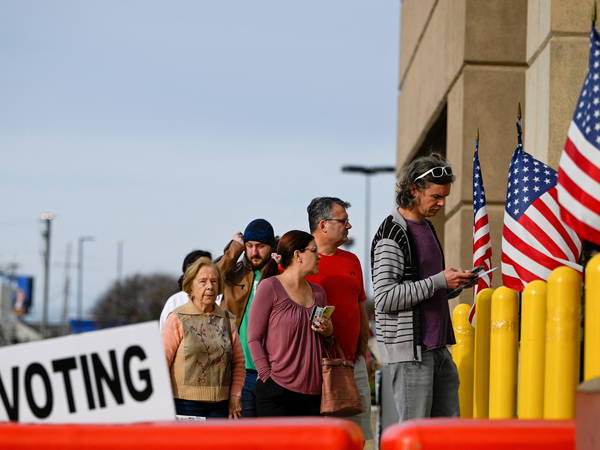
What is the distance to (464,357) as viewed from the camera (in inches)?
318

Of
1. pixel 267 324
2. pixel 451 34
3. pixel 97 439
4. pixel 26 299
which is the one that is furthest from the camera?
pixel 26 299

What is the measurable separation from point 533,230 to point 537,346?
166 cm

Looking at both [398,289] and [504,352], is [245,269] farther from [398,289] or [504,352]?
[504,352]

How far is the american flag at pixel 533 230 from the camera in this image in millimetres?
7543

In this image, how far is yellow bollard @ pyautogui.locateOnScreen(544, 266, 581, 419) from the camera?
18.8 ft

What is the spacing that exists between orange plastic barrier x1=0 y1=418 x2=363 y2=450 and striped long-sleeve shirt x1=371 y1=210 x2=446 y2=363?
6.03 feet

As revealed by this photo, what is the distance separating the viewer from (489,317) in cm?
731

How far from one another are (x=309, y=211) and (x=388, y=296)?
143 centimetres

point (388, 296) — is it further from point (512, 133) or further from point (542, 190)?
point (512, 133)

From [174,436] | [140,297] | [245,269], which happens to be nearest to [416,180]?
[245,269]

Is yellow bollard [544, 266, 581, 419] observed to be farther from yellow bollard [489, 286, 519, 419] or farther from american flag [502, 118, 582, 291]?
american flag [502, 118, 582, 291]

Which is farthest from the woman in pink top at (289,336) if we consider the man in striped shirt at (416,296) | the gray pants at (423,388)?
the gray pants at (423,388)

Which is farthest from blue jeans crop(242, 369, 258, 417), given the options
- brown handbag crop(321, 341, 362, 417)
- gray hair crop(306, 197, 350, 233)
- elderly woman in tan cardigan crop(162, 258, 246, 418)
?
gray hair crop(306, 197, 350, 233)

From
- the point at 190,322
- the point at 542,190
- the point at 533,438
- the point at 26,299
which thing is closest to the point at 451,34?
the point at 542,190
